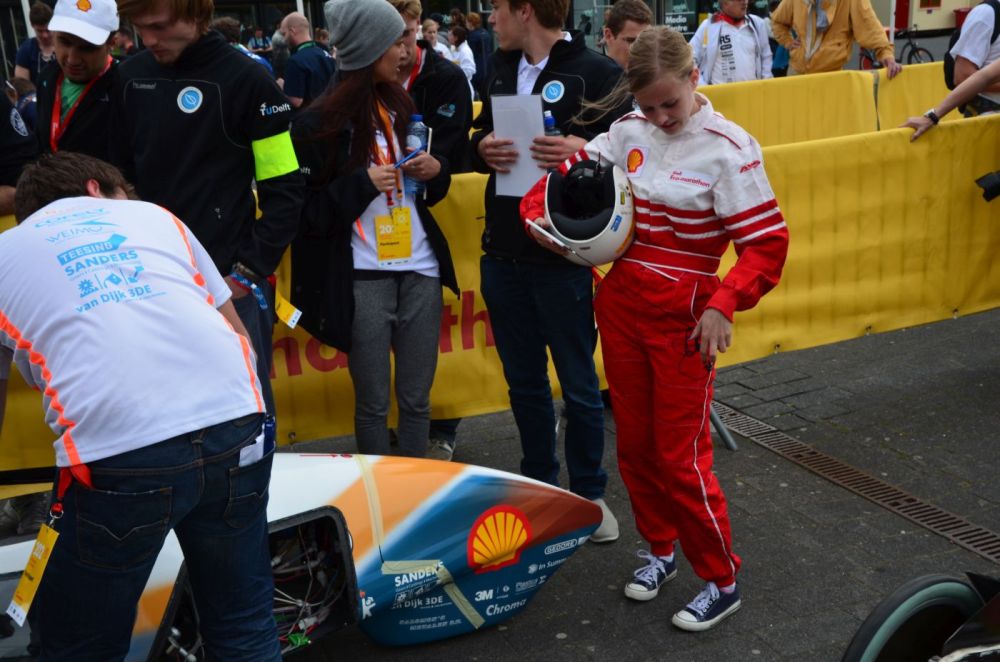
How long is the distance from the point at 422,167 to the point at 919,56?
1808 cm

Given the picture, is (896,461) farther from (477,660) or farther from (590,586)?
(477,660)

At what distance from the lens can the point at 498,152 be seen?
158 inches

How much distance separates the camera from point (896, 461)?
4.80 metres

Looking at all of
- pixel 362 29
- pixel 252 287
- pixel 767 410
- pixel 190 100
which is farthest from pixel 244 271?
pixel 767 410

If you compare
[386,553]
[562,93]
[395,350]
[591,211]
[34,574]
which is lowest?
[386,553]

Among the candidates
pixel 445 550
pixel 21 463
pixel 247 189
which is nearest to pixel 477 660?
pixel 445 550

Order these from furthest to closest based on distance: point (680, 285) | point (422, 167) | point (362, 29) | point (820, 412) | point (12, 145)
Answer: point (820, 412) → point (12, 145) → point (422, 167) → point (362, 29) → point (680, 285)

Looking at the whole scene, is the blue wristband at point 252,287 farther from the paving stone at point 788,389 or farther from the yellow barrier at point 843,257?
the paving stone at point 788,389

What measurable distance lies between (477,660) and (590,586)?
584mm

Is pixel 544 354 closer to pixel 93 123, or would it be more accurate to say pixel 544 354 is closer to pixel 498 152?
pixel 498 152

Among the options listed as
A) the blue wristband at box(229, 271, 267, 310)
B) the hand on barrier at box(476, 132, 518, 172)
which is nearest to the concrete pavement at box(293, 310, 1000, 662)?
the blue wristband at box(229, 271, 267, 310)

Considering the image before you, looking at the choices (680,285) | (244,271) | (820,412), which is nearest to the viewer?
(680,285)

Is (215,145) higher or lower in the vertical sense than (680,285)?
higher

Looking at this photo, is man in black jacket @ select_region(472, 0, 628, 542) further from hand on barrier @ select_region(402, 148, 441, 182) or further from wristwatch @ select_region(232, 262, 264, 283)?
wristwatch @ select_region(232, 262, 264, 283)
